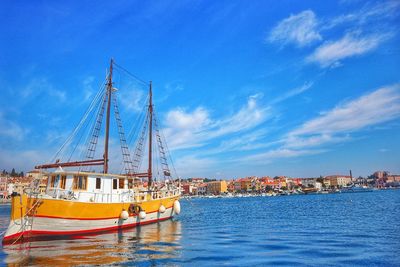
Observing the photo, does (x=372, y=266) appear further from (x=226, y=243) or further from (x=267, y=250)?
(x=226, y=243)

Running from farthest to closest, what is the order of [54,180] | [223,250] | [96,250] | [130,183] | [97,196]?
[130,183]
[97,196]
[54,180]
[96,250]
[223,250]

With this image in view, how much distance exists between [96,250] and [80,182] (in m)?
8.88

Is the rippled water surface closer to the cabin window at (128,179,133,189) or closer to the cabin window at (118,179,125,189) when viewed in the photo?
the cabin window at (118,179,125,189)

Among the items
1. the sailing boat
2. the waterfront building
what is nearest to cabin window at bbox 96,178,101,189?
the sailing boat

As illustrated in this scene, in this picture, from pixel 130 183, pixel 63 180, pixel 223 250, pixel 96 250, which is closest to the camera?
pixel 223 250

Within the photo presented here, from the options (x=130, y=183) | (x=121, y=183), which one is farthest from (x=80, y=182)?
(x=130, y=183)

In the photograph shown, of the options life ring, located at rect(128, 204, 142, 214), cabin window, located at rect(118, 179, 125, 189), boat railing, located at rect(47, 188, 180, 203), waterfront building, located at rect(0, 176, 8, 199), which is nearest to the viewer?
boat railing, located at rect(47, 188, 180, 203)

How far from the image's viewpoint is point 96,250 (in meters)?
19.2

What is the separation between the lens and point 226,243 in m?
21.0

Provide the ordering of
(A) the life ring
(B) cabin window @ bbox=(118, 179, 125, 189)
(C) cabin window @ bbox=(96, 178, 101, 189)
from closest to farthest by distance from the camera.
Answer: (C) cabin window @ bbox=(96, 178, 101, 189) → (B) cabin window @ bbox=(118, 179, 125, 189) → (A) the life ring

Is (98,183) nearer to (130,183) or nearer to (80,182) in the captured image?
(80,182)

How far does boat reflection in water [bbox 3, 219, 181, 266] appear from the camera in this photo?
53.9 feet

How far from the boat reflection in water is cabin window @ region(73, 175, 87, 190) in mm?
3878

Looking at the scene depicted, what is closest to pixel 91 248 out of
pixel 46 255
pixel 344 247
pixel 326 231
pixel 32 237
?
pixel 46 255
